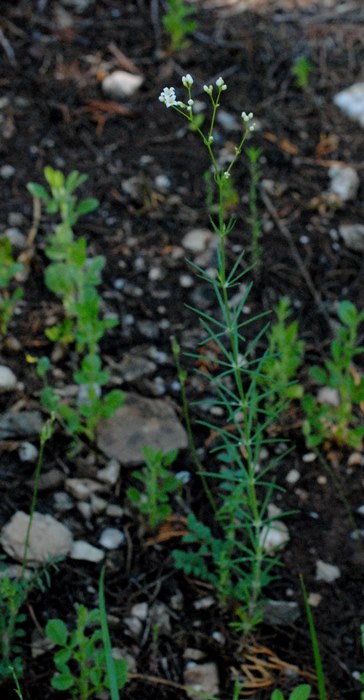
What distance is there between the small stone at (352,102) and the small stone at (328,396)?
5.16ft

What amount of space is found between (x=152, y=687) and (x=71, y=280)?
1.36 m

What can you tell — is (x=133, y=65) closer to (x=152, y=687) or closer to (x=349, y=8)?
(x=349, y=8)

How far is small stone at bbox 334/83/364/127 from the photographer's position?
4.15 metres

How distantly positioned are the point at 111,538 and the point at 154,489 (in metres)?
0.25

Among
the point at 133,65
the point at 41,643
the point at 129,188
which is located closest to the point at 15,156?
the point at 129,188

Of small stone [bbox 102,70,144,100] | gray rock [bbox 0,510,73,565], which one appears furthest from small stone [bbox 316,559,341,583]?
small stone [bbox 102,70,144,100]

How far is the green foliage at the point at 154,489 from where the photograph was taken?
8.41ft

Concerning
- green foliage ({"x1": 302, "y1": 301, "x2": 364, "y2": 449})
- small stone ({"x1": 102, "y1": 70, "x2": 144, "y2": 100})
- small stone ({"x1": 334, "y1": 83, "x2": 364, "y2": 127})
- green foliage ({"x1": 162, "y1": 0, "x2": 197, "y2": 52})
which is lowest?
green foliage ({"x1": 302, "y1": 301, "x2": 364, "y2": 449})

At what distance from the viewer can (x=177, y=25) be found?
419 cm

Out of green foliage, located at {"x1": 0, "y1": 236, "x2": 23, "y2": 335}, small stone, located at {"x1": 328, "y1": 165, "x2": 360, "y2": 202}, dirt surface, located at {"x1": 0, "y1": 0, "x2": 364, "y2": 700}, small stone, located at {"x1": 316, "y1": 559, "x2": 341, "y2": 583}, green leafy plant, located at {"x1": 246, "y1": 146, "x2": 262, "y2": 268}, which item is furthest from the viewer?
small stone, located at {"x1": 328, "y1": 165, "x2": 360, "y2": 202}

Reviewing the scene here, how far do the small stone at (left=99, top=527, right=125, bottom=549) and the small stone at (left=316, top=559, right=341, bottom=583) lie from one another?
0.59 m

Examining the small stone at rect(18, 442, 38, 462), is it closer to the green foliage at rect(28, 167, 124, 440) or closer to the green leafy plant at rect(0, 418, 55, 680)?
the green foliage at rect(28, 167, 124, 440)

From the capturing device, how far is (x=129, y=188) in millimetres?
3744

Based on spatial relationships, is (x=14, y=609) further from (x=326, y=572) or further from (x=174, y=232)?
(x=174, y=232)
